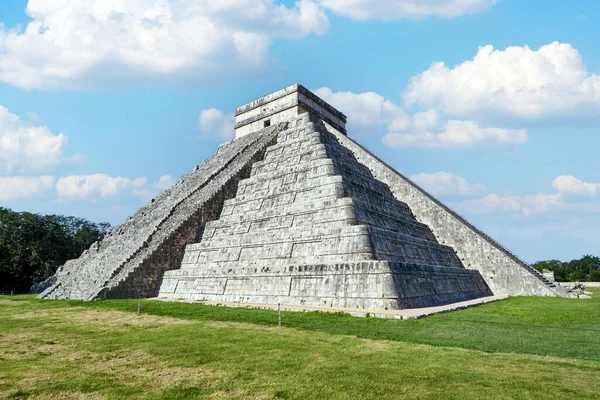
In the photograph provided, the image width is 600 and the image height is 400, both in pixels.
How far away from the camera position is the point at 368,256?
12266 millimetres

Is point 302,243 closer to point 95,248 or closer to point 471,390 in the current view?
point 471,390

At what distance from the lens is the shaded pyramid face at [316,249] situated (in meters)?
11.9

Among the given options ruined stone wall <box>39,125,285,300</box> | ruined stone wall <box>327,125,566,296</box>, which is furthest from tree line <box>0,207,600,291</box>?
ruined stone wall <box>327,125,566,296</box>

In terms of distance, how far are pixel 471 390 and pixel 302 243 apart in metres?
9.77

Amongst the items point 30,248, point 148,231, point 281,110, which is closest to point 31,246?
point 30,248

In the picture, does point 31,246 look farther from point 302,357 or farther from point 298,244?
point 302,357

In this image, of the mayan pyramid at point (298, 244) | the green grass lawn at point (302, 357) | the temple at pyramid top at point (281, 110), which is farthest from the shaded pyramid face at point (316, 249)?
the temple at pyramid top at point (281, 110)

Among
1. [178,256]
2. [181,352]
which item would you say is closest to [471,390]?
[181,352]

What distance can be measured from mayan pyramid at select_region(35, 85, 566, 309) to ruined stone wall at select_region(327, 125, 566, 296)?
0.05 m

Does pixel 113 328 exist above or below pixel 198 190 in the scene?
below

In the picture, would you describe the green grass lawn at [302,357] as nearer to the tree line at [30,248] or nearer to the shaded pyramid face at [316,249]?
the shaded pyramid face at [316,249]

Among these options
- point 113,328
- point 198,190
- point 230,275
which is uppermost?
point 198,190

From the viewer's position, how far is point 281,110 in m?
27.2

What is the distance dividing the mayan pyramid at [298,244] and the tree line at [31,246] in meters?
5.08
